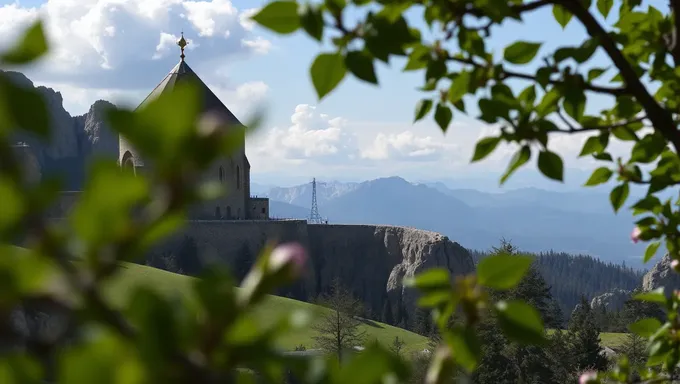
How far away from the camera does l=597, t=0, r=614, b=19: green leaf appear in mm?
2096

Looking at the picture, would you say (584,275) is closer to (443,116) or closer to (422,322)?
(422,322)

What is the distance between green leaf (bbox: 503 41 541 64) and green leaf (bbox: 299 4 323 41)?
57 cm

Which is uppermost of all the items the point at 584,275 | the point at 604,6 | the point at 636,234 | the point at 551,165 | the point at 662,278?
the point at 604,6

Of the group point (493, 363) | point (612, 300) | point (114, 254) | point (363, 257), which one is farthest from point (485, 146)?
point (612, 300)

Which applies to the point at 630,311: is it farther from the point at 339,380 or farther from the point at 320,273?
the point at 339,380

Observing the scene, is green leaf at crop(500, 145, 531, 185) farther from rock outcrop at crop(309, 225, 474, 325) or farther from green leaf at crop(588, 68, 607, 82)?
rock outcrop at crop(309, 225, 474, 325)

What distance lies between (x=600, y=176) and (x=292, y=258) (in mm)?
1519

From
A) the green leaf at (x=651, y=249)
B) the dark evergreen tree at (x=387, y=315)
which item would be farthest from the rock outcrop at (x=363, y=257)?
the green leaf at (x=651, y=249)

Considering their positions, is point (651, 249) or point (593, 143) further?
point (651, 249)

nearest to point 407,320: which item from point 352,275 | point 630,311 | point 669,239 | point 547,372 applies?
point 352,275

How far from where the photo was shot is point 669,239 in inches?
83.8

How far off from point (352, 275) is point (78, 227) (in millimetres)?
41532

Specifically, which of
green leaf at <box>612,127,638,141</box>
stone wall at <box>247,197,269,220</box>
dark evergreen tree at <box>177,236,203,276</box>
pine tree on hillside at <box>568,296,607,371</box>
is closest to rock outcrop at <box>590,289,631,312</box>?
stone wall at <box>247,197,269,220</box>

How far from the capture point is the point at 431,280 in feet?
2.95
